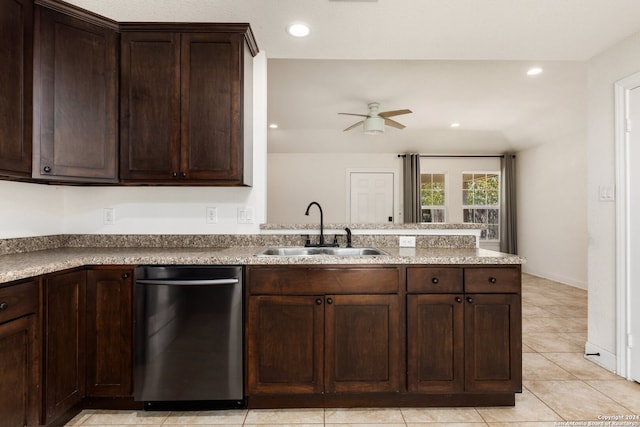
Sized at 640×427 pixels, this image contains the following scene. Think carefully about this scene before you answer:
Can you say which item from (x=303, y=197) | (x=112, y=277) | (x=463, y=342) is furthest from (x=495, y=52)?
(x=303, y=197)

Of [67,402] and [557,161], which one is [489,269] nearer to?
[67,402]

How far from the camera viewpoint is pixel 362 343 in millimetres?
1918

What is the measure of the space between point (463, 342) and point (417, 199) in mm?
5129

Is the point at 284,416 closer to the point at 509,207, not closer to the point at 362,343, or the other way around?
the point at 362,343

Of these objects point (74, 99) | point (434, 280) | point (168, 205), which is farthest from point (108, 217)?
point (434, 280)

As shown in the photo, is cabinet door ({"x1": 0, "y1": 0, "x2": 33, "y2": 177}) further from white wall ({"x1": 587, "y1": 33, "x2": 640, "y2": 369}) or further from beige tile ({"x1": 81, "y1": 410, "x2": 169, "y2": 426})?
white wall ({"x1": 587, "y1": 33, "x2": 640, "y2": 369})

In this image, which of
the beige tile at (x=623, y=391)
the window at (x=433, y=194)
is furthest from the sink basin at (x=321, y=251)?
the window at (x=433, y=194)

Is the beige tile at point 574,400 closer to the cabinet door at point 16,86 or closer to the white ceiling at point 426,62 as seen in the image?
the white ceiling at point 426,62

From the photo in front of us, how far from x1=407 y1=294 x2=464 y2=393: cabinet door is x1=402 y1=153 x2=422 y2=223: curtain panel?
5.05 meters

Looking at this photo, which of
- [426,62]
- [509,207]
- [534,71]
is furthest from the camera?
[509,207]

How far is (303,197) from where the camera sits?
704 centimetres

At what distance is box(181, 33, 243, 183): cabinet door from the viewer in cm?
216

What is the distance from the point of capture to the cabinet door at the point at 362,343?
1.91 meters

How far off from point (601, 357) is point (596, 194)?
120 cm
